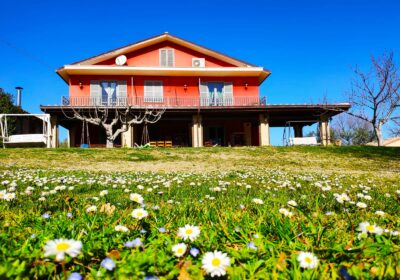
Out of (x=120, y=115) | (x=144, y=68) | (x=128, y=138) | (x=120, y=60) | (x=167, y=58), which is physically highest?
(x=167, y=58)

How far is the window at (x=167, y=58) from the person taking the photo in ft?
87.9

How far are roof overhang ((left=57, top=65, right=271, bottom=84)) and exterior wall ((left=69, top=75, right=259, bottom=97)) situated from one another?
399mm

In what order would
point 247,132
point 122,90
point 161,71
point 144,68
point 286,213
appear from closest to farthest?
point 286,213
point 144,68
point 161,71
point 122,90
point 247,132

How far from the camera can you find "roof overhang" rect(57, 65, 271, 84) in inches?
972

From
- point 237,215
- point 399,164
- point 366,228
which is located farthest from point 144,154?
point 366,228

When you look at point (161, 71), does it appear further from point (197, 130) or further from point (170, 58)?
point (197, 130)

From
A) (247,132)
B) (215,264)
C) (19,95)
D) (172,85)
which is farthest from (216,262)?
(19,95)

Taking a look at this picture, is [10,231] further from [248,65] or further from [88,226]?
[248,65]

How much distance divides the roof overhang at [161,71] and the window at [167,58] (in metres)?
1.13

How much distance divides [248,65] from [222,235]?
26254 mm

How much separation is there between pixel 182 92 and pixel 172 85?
3.60 ft

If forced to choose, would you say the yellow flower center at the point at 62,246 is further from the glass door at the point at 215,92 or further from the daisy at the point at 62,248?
the glass door at the point at 215,92

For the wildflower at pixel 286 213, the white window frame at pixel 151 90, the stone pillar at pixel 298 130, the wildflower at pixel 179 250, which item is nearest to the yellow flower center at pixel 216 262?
the wildflower at pixel 179 250

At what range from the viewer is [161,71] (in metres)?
25.7
